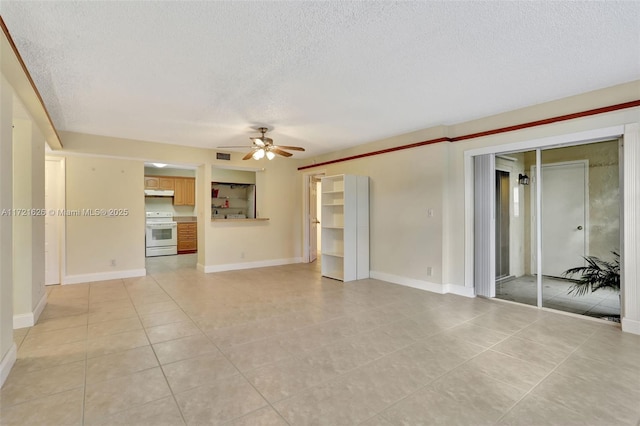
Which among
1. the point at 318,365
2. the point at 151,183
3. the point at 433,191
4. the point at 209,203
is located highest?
the point at 151,183

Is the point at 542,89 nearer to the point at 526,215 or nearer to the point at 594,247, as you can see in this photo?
the point at 526,215

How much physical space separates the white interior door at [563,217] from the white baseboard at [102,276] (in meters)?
6.60

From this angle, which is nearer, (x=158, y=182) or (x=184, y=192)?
(x=158, y=182)

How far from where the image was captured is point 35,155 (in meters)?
3.46

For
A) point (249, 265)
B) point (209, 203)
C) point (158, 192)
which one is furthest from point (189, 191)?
point (249, 265)

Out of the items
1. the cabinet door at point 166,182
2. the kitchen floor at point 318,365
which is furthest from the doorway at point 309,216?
the cabinet door at point 166,182

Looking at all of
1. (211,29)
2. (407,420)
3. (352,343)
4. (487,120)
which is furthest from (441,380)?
(487,120)

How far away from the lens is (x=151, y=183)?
340 inches

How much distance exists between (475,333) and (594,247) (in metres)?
2.06

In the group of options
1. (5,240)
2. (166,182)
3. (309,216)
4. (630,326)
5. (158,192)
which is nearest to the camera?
(5,240)

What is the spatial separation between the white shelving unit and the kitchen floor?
136cm

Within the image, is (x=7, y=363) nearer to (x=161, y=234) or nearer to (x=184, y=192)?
(x=161, y=234)

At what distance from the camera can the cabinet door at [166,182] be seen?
8758 millimetres

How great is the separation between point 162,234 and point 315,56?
7.69m
